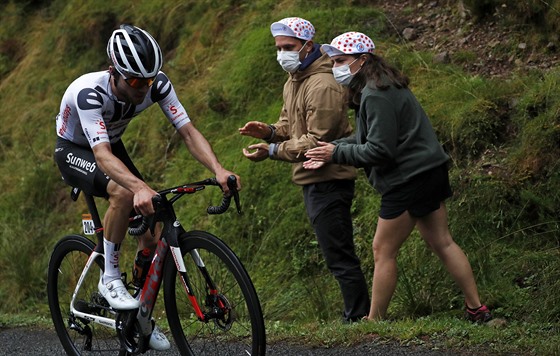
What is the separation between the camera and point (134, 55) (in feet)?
19.7

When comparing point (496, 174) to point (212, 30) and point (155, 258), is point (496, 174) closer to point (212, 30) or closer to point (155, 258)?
point (155, 258)

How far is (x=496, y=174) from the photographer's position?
859 cm

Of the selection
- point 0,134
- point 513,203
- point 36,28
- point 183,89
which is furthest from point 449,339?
point 36,28

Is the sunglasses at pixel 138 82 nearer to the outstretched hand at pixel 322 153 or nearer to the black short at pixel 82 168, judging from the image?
the black short at pixel 82 168

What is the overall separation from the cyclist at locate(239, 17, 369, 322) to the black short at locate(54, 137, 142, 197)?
1289 mm

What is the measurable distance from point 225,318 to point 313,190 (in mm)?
1961

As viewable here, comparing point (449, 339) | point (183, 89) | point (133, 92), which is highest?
point (133, 92)

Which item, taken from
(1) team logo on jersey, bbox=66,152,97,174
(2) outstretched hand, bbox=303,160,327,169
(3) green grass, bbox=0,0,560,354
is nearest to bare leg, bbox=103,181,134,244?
(1) team logo on jersey, bbox=66,152,97,174

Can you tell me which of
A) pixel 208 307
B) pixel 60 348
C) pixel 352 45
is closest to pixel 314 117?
pixel 352 45

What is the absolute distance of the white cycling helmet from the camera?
6016 mm

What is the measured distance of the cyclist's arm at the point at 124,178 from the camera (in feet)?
18.7

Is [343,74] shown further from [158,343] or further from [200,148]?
[158,343]

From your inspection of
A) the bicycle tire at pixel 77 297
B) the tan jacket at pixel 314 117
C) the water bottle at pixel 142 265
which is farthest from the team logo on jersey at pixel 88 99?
the tan jacket at pixel 314 117

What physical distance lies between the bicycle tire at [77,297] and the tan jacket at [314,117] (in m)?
1.51
